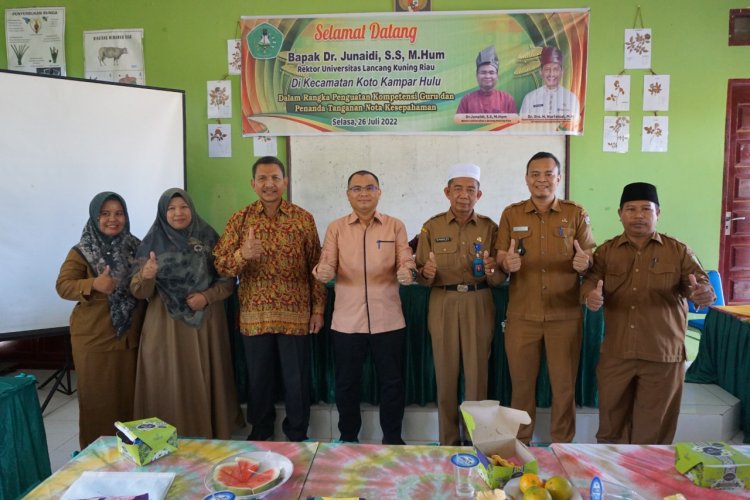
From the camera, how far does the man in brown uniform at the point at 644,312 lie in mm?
2264

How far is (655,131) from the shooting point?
4.04m

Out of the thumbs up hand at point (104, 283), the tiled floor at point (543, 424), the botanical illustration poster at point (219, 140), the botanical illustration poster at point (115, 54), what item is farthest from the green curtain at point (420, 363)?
the botanical illustration poster at point (115, 54)

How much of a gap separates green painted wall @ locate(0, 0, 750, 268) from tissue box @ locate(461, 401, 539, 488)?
3.01 metres

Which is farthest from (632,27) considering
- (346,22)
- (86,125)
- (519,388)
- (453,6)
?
(86,125)

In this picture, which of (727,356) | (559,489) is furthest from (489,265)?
(727,356)

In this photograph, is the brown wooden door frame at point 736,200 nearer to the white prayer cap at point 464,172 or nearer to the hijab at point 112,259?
the white prayer cap at point 464,172

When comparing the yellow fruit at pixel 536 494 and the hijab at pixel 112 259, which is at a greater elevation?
the hijab at pixel 112 259

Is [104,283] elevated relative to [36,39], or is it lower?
lower

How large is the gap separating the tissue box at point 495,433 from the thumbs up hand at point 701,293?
1392 millimetres

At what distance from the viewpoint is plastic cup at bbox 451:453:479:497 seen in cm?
123

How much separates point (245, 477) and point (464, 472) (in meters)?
0.58

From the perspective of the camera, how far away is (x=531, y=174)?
245 cm

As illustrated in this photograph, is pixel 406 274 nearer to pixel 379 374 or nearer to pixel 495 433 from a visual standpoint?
pixel 379 374

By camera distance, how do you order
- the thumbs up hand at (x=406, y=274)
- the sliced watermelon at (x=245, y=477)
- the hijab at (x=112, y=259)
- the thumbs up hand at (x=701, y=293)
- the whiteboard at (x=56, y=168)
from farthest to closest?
1. the whiteboard at (x=56, y=168)
2. the hijab at (x=112, y=259)
3. the thumbs up hand at (x=406, y=274)
4. the thumbs up hand at (x=701, y=293)
5. the sliced watermelon at (x=245, y=477)
